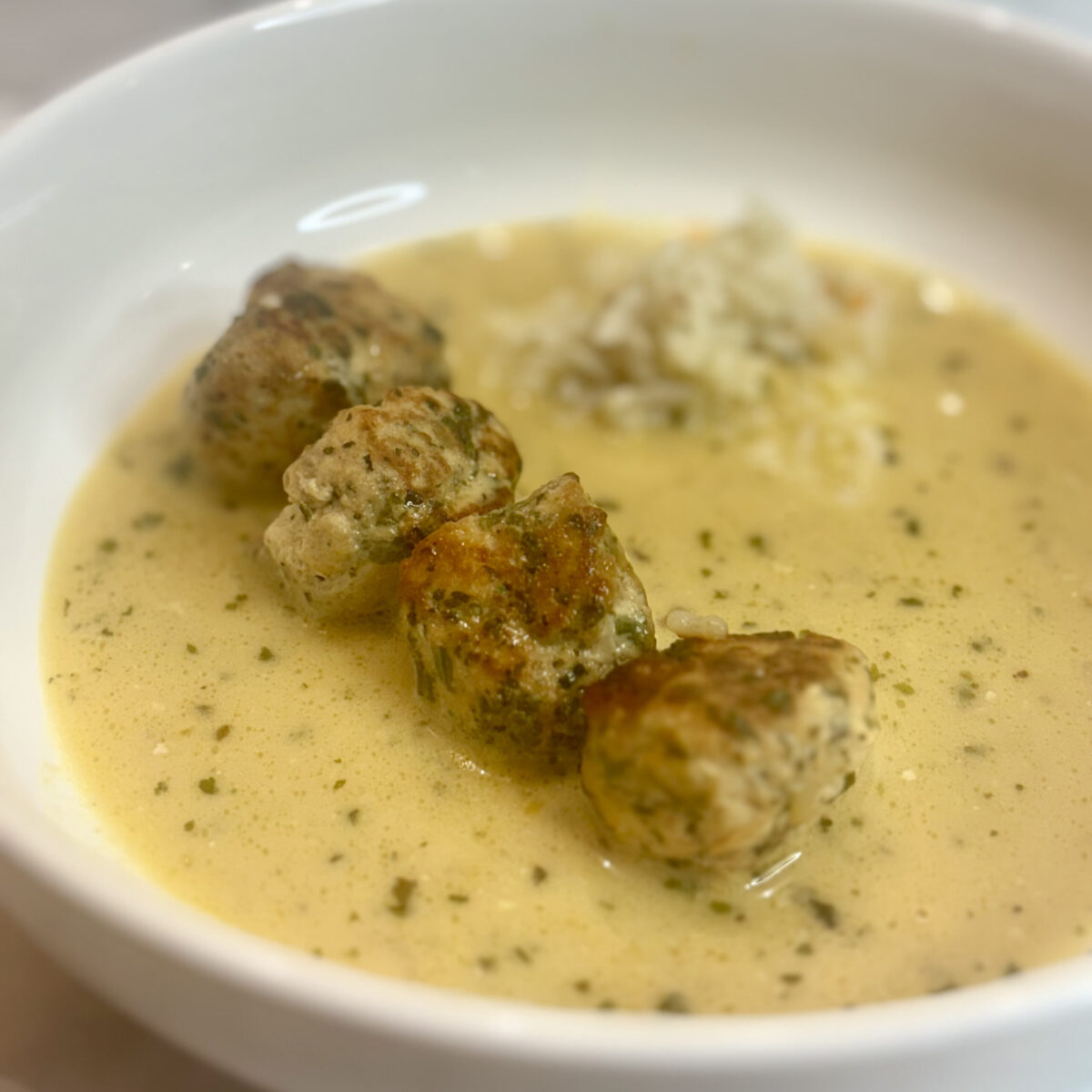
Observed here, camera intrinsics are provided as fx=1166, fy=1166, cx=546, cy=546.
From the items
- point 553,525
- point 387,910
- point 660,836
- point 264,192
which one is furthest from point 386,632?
point 264,192

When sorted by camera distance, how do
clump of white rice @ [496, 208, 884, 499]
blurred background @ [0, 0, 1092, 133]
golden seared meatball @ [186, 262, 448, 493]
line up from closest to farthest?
golden seared meatball @ [186, 262, 448, 493] → clump of white rice @ [496, 208, 884, 499] → blurred background @ [0, 0, 1092, 133]

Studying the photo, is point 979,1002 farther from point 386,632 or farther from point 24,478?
point 24,478

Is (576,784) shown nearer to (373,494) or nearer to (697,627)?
(697,627)

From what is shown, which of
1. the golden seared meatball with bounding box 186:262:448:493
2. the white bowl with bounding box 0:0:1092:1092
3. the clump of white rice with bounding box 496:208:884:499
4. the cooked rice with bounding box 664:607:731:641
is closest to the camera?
the cooked rice with bounding box 664:607:731:641

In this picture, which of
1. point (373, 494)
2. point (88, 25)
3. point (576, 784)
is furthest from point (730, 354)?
point (88, 25)

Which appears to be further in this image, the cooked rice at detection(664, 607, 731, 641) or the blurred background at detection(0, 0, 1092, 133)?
the blurred background at detection(0, 0, 1092, 133)

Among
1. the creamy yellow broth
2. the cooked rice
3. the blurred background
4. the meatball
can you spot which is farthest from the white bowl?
the blurred background

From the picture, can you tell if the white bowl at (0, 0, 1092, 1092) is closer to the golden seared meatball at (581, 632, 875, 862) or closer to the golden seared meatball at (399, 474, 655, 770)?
the golden seared meatball at (581, 632, 875, 862)
